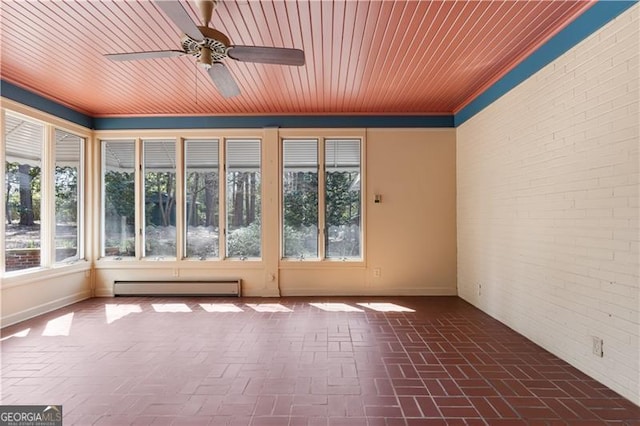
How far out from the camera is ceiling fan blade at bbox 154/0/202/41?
172cm

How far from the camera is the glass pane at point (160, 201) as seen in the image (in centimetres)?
512

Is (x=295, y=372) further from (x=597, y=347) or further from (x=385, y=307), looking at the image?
(x=597, y=347)

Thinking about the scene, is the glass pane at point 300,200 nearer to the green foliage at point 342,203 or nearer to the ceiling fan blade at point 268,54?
the green foliage at point 342,203

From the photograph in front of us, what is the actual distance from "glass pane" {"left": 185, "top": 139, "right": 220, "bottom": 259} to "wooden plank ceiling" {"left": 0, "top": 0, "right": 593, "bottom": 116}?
86cm

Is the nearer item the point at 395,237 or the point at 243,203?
the point at 395,237

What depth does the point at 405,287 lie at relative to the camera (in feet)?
16.4

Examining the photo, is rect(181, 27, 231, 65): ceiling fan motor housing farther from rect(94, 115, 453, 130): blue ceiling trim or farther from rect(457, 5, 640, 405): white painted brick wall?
A: rect(457, 5, 640, 405): white painted brick wall

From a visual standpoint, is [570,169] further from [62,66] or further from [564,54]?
[62,66]

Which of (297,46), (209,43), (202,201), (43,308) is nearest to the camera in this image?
(209,43)

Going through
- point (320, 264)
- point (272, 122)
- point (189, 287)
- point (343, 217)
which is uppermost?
point (272, 122)

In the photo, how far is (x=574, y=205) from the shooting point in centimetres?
263

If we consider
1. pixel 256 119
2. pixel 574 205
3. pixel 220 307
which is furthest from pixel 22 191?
pixel 574 205

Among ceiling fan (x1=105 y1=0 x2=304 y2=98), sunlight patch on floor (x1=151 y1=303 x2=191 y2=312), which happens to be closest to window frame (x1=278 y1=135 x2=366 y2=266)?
sunlight patch on floor (x1=151 y1=303 x2=191 y2=312)

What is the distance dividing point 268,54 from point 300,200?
2894 mm
